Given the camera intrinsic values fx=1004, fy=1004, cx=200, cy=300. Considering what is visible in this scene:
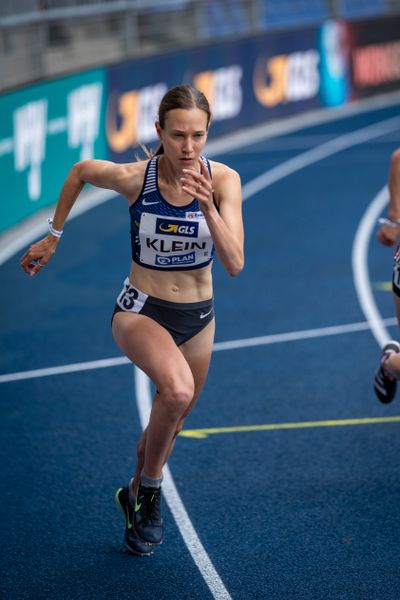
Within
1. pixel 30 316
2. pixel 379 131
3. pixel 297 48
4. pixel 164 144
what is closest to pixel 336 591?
pixel 164 144

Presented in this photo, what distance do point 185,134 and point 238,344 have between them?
4.37m

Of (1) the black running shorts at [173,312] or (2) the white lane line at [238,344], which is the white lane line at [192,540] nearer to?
(1) the black running shorts at [173,312]

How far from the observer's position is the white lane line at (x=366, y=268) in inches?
360

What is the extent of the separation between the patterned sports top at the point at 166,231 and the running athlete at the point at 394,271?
1116 millimetres

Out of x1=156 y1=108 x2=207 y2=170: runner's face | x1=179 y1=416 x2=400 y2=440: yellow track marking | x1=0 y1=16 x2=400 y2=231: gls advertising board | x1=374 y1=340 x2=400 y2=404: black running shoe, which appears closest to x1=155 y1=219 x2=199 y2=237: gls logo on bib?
x1=156 y1=108 x2=207 y2=170: runner's face

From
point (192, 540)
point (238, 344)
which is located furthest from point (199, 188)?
point (238, 344)

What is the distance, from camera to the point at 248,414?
289 inches

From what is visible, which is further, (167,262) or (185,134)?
(167,262)

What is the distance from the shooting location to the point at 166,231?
4.92 metres

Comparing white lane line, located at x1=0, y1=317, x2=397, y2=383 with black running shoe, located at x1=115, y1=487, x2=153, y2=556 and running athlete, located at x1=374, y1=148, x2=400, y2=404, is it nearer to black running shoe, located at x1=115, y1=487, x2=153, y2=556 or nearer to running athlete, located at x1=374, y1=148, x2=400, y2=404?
running athlete, located at x1=374, y1=148, x2=400, y2=404

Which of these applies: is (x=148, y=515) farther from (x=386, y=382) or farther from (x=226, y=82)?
(x=226, y=82)

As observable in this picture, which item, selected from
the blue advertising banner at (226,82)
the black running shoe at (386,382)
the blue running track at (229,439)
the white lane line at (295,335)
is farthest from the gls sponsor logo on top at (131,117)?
the black running shoe at (386,382)

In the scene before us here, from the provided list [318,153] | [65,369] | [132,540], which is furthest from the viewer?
[318,153]

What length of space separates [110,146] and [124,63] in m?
1.42
